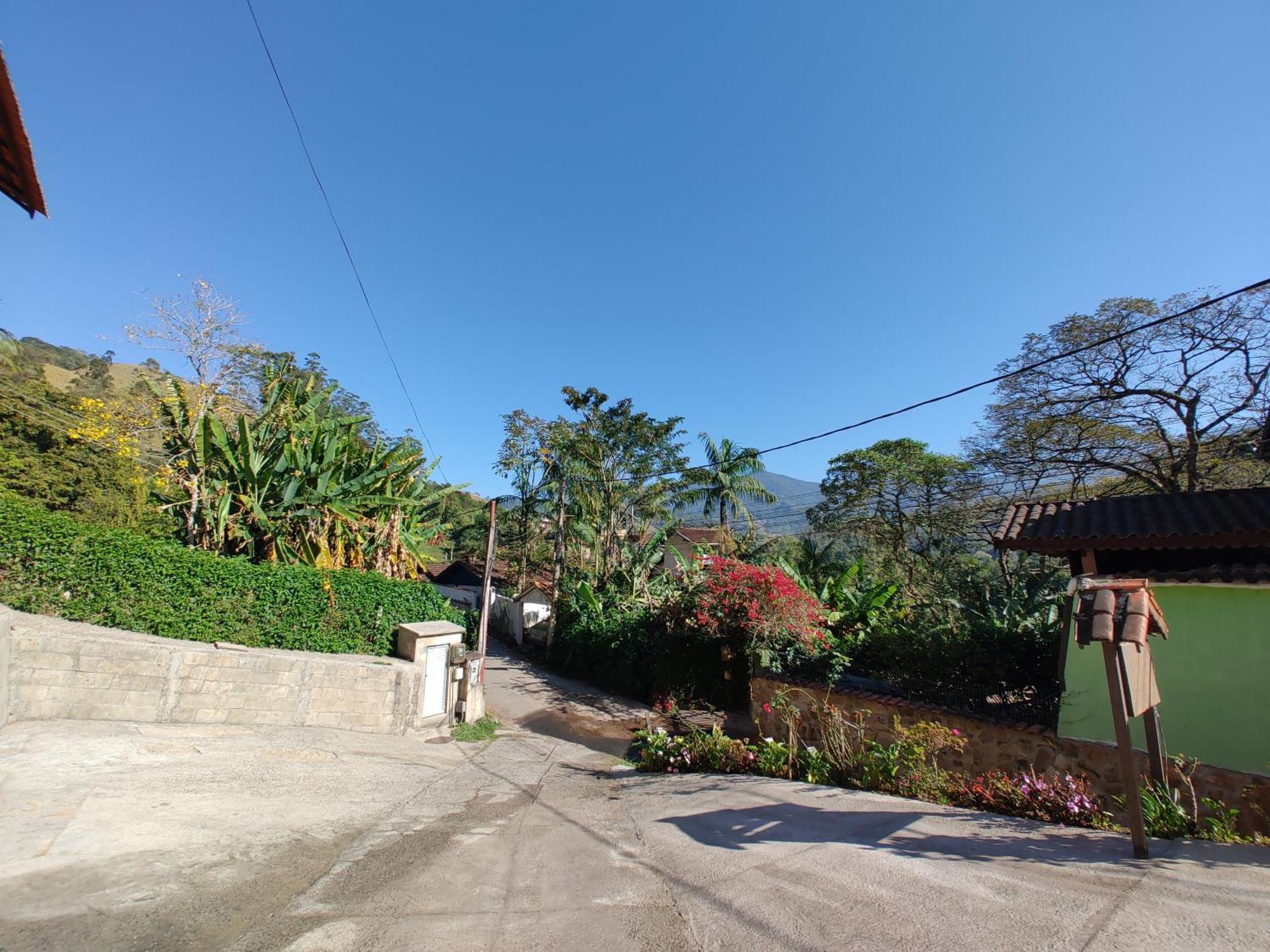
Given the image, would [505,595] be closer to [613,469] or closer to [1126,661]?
[613,469]

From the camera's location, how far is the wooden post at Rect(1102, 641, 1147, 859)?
351cm

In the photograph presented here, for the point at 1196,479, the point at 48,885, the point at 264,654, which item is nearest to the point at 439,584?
the point at 264,654

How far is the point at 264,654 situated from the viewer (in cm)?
795

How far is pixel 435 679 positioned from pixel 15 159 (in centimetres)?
890

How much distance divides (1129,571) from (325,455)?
1285 centimetres

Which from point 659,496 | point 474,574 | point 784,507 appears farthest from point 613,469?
point 784,507

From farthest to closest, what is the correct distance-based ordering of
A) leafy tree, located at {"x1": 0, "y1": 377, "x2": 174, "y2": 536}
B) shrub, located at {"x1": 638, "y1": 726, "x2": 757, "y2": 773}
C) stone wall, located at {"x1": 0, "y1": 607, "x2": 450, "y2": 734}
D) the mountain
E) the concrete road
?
the mountain → leafy tree, located at {"x1": 0, "y1": 377, "x2": 174, "y2": 536} → shrub, located at {"x1": 638, "y1": 726, "x2": 757, "y2": 773} → stone wall, located at {"x1": 0, "y1": 607, "x2": 450, "y2": 734} → the concrete road

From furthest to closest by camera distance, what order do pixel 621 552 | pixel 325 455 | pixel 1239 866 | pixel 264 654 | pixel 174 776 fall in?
1. pixel 621 552
2. pixel 325 455
3. pixel 264 654
4. pixel 174 776
5. pixel 1239 866

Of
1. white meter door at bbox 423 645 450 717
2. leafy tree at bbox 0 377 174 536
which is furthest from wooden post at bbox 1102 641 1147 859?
leafy tree at bbox 0 377 174 536

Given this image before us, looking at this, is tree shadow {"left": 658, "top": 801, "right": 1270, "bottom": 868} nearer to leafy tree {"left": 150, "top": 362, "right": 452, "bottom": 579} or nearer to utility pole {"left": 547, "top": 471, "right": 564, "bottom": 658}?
leafy tree {"left": 150, "top": 362, "right": 452, "bottom": 579}

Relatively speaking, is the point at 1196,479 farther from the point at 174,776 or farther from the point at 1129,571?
the point at 174,776

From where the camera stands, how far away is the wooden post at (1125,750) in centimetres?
351

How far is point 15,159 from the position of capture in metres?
4.70

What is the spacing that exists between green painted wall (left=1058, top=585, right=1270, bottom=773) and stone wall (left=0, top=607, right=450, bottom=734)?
10.1 m
